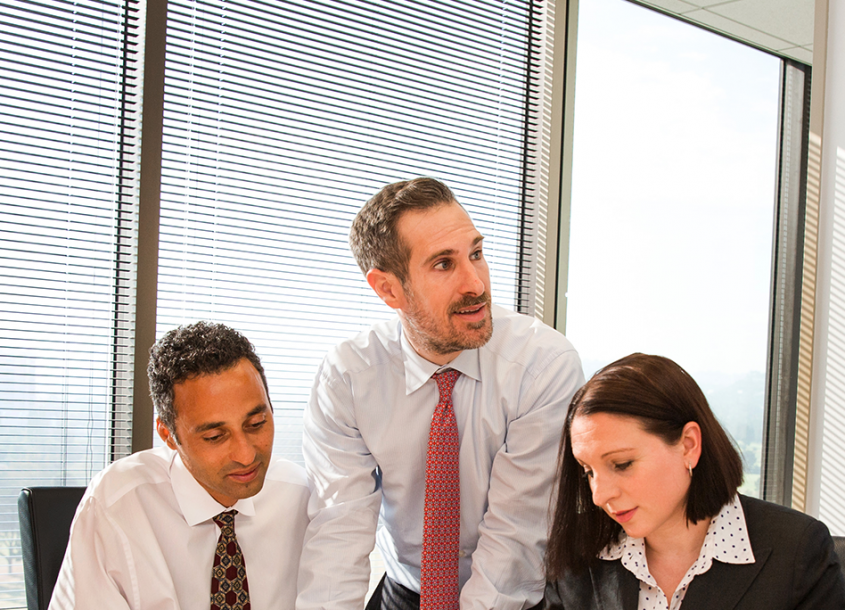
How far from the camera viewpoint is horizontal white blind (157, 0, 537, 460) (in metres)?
2.46

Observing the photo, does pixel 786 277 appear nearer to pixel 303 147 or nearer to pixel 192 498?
pixel 303 147

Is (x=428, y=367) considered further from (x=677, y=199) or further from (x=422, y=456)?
(x=677, y=199)

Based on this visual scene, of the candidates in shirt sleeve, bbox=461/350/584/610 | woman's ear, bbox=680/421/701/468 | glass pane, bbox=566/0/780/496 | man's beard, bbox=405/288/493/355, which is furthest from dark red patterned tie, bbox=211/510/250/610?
glass pane, bbox=566/0/780/496

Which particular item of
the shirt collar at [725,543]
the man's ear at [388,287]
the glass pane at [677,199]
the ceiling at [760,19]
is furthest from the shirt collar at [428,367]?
the ceiling at [760,19]

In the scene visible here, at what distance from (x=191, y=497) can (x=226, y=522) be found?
0.33 ft

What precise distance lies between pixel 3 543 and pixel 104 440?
38 centimetres

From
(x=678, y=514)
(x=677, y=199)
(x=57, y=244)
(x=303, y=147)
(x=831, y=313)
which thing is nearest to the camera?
(x=678, y=514)

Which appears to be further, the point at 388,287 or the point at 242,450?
the point at 388,287

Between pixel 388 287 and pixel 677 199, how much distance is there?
5.96 feet

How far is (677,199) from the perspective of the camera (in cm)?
329

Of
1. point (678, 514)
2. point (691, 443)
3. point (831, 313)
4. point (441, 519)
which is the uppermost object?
point (831, 313)

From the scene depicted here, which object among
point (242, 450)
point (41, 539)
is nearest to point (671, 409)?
point (242, 450)

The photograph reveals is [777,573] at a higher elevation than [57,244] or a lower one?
lower

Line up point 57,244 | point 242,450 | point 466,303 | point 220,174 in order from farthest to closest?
Result: point 220,174
point 57,244
point 466,303
point 242,450
